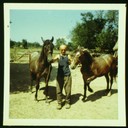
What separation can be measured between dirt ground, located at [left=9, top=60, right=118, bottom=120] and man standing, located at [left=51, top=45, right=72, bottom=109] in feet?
0.07

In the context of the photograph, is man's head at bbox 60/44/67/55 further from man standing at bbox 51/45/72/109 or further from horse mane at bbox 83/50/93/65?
horse mane at bbox 83/50/93/65

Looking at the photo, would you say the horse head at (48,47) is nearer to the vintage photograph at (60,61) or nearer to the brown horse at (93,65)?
the vintage photograph at (60,61)

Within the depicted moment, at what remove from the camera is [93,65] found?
1.71 metres

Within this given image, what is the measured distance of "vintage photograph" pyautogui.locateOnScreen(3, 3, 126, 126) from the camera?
165cm

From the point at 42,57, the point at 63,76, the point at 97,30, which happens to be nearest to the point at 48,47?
the point at 42,57

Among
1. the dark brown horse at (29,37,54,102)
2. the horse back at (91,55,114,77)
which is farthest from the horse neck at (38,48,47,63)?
the horse back at (91,55,114,77)

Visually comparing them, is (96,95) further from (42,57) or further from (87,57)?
(42,57)

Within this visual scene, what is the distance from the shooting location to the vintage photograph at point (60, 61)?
1.65 metres

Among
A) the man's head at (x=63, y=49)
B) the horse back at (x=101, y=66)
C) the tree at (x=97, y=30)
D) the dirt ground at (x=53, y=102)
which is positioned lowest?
the dirt ground at (x=53, y=102)

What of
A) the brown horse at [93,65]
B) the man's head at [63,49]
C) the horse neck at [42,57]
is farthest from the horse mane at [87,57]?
the horse neck at [42,57]

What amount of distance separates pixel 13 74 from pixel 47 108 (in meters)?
0.26

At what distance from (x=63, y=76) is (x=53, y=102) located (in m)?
0.15

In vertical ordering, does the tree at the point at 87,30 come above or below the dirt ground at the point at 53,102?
above

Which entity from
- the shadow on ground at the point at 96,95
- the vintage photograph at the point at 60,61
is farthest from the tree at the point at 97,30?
the shadow on ground at the point at 96,95
